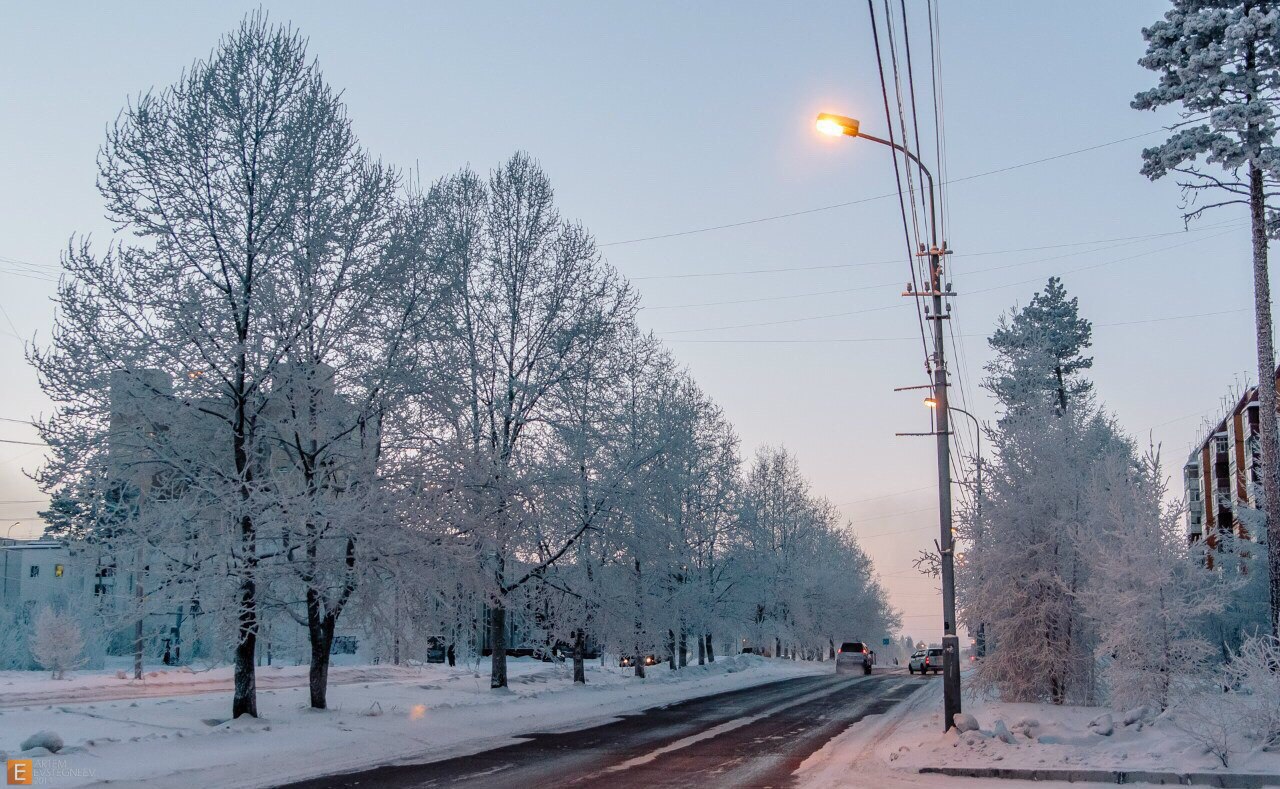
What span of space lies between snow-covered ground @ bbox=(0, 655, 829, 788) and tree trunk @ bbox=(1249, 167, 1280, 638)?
50.5 feet

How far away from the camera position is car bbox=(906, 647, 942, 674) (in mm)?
54875

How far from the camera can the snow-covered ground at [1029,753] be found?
1220 centimetres

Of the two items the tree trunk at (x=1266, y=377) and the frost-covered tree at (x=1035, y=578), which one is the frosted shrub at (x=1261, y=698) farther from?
the tree trunk at (x=1266, y=377)

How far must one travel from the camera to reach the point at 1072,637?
20406 millimetres

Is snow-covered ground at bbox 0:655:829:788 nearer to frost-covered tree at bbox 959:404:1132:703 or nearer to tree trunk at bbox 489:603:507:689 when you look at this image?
tree trunk at bbox 489:603:507:689

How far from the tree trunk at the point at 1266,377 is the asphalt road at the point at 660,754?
32.4 feet

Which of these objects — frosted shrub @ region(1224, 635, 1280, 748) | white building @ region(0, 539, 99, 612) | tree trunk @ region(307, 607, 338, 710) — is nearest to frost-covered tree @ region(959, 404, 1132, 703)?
frosted shrub @ region(1224, 635, 1280, 748)

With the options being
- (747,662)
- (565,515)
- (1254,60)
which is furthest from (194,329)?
(747,662)

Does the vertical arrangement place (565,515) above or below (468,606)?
above

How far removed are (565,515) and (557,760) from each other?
41.8 ft

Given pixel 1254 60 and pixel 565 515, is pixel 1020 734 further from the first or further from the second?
pixel 1254 60

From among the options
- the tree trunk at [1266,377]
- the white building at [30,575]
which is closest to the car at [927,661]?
the tree trunk at [1266,377]

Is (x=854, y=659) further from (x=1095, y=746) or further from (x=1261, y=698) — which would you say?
(x=1261, y=698)

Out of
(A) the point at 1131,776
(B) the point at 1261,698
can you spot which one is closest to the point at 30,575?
(A) the point at 1131,776
